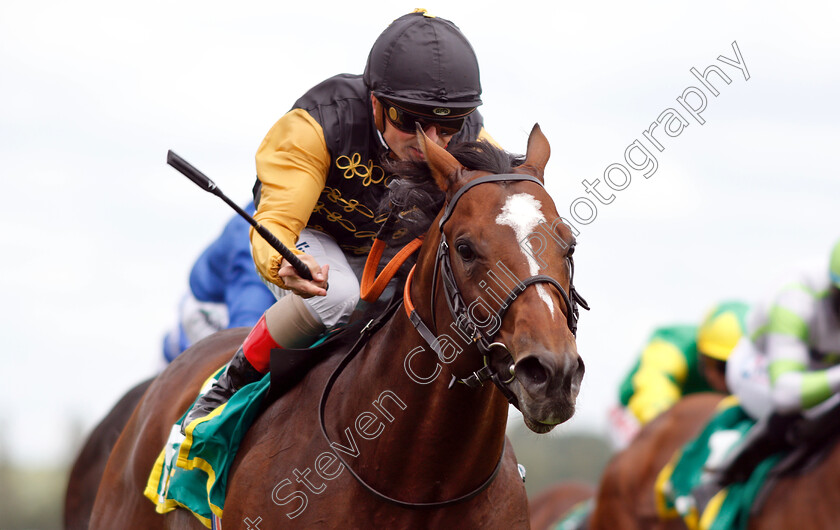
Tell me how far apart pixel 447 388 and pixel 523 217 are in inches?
24.9

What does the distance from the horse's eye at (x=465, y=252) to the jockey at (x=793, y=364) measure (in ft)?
8.96

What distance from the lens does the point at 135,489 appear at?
4.93 meters

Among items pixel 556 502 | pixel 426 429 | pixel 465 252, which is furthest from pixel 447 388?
pixel 556 502

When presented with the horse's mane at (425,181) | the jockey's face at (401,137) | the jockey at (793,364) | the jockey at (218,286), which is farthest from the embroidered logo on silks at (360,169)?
the jockey at (218,286)

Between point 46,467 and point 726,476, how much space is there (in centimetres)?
2546

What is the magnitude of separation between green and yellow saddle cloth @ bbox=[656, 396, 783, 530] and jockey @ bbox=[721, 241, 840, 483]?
0.40 feet

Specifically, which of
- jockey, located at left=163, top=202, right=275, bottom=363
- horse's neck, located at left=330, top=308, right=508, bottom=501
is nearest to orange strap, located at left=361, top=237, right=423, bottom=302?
horse's neck, located at left=330, top=308, right=508, bottom=501

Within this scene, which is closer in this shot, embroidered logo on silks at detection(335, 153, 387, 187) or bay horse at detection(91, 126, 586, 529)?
bay horse at detection(91, 126, 586, 529)

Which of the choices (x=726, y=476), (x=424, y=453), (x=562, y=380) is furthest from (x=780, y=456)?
(x=562, y=380)

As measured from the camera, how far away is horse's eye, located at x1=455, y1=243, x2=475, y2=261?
3097 mm

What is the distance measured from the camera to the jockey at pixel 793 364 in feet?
16.9

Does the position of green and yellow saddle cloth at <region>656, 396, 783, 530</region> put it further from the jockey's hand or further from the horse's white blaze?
the horse's white blaze

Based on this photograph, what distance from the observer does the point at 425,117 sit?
12.8ft

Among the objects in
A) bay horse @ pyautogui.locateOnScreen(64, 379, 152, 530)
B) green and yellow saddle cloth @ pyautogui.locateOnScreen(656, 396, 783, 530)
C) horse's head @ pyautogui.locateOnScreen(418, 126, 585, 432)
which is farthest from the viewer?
bay horse @ pyautogui.locateOnScreen(64, 379, 152, 530)
